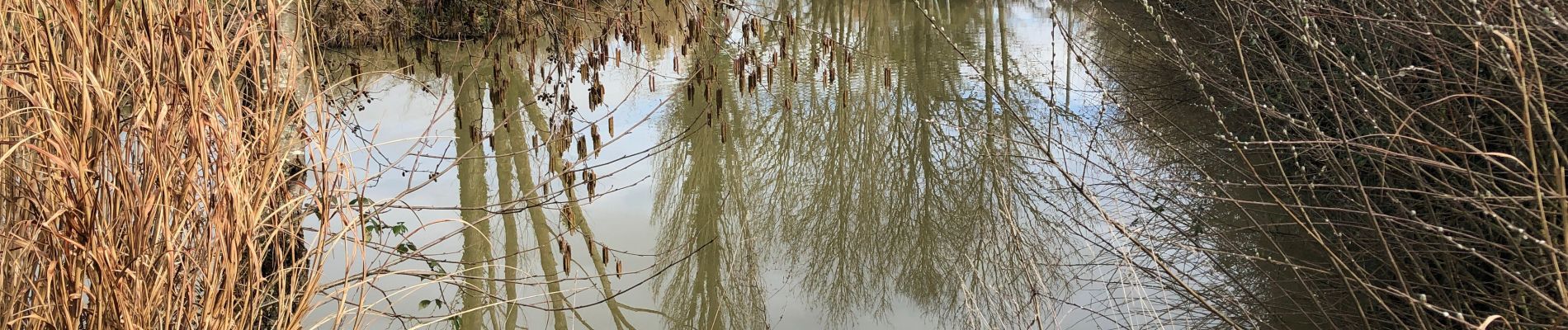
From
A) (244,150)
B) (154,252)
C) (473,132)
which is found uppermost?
(244,150)

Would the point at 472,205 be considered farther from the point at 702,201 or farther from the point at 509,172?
the point at 702,201

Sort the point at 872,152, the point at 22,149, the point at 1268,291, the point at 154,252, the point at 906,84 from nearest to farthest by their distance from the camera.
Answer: the point at 22,149
the point at 154,252
the point at 1268,291
the point at 872,152
the point at 906,84

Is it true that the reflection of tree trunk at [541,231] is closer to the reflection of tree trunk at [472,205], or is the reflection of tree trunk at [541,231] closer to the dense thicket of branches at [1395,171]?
the reflection of tree trunk at [472,205]

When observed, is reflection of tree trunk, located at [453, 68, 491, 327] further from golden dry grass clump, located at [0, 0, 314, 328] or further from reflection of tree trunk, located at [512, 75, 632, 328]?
golden dry grass clump, located at [0, 0, 314, 328]

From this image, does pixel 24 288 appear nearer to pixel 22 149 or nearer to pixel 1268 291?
pixel 22 149

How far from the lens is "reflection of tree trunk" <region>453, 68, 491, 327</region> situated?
380 cm

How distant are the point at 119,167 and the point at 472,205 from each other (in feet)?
11.1

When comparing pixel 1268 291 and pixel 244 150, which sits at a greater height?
pixel 244 150

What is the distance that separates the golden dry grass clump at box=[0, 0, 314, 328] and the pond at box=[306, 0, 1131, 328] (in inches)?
11.4

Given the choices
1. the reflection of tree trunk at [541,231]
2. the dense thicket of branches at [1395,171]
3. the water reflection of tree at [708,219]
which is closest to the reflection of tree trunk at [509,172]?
the reflection of tree trunk at [541,231]

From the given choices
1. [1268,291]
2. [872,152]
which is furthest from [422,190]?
[1268,291]

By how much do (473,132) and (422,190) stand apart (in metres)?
1.35

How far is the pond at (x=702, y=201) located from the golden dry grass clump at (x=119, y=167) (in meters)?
0.29

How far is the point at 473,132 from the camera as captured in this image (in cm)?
445
